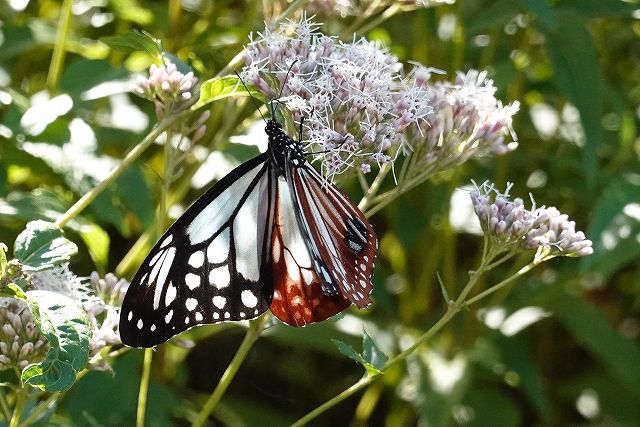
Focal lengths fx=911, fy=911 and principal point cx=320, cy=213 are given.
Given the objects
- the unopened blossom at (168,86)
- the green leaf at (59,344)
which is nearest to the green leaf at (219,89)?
the unopened blossom at (168,86)

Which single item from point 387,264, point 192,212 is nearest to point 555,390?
point 387,264

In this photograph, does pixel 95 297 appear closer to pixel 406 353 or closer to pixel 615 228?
pixel 406 353

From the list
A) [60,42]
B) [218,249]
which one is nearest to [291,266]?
[218,249]

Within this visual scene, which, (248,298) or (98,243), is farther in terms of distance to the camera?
(98,243)

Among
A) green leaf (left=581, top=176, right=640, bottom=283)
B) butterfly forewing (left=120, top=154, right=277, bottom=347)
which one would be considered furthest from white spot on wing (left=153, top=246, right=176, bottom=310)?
green leaf (left=581, top=176, right=640, bottom=283)

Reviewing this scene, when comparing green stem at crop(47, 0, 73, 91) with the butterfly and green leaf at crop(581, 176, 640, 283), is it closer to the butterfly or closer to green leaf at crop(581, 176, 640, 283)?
the butterfly
